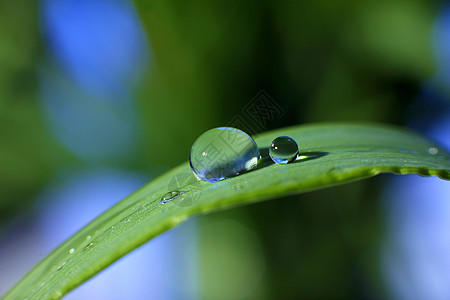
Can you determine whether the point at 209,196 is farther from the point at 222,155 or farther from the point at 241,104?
the point at 241,104

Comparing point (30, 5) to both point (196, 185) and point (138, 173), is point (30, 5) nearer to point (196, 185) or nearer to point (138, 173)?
point (138, 173)

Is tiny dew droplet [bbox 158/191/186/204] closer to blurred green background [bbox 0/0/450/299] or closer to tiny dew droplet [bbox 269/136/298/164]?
tiny dew droplet [bbox 269/136/298/164]

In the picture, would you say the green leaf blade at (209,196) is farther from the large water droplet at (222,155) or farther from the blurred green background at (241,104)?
the blurred green background at (241,104)

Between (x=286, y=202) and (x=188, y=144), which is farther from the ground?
(x=188, y=144)

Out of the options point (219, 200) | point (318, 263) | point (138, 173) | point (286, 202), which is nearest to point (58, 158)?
point (138, 173)

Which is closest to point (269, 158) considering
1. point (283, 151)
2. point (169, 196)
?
point (283, 151)

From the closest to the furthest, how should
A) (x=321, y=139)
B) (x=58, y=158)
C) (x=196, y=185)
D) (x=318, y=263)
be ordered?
(x=196, y=185) < (x=321, y=139) < (x=318, y=263) < (x=58, y=158)

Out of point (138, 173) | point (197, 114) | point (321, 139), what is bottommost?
point (321, 139)
